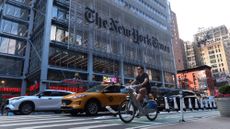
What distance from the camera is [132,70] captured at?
4503 cm

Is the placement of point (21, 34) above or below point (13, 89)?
above

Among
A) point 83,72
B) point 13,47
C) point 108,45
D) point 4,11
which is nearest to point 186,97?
point 83,72

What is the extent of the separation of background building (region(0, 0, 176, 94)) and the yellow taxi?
19891 mm

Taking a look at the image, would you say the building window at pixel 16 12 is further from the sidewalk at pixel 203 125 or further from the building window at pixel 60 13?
the sidewalk at pixel 203 125

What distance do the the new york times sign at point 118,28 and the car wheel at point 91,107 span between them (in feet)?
89.8

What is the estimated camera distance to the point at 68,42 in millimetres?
32500

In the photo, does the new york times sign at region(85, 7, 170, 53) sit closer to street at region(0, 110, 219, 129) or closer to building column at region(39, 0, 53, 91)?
building column at region(39, 0, 53, 91)

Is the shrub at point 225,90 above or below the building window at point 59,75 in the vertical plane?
below

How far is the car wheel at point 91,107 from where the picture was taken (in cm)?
1016

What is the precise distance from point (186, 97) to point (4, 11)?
3554 cm

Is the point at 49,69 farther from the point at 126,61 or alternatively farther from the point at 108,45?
the point at 126,61

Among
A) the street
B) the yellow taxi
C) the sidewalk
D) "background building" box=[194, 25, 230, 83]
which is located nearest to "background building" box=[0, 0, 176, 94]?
the yellow taxi

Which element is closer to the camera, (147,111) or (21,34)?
(147,111)

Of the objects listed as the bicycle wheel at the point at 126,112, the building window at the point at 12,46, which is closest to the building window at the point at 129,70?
the building window at the point at 12,46
